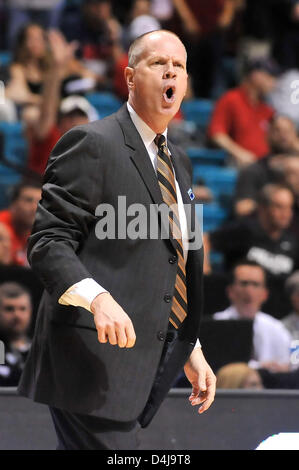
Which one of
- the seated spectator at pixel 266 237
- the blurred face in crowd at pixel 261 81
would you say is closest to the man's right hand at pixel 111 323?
the seated spectator at pixel 266 237

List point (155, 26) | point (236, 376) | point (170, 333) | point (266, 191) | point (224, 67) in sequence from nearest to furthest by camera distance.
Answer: point (170, 333), point (236, 376), point (266, 191), point (155, 26), point (224, 67)

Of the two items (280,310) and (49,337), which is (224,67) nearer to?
(280,310)

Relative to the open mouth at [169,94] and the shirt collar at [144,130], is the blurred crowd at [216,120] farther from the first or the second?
the open mouth at [169,94]

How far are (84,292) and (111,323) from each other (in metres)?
0.12

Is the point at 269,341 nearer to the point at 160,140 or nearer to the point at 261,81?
the point at 160,140

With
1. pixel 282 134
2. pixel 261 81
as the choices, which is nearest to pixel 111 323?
pixel 282 134

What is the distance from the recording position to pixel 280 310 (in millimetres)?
5277

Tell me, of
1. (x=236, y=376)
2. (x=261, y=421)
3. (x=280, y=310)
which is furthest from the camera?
(x=280, y=310)

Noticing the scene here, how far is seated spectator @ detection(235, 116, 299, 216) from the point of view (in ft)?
21.2

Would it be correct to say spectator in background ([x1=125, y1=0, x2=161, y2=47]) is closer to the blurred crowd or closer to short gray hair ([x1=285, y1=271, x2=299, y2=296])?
the blurred crowd

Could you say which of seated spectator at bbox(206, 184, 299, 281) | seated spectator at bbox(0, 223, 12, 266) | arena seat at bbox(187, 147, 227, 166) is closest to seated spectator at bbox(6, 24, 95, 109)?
arena seat at bbox(187, 147, 227, 166)

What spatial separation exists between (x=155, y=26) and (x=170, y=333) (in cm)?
577

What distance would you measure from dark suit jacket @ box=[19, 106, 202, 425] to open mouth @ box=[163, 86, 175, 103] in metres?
0.15
